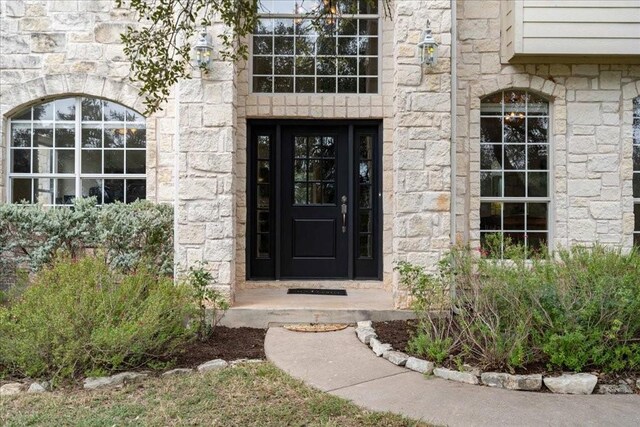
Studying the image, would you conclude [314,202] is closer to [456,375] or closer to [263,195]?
[263,195]

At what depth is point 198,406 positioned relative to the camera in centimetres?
307

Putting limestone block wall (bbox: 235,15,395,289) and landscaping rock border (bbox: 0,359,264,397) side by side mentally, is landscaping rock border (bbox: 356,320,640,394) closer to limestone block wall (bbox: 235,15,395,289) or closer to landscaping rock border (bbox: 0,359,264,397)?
landscaping rock border (bbox: 0,359,264,397)

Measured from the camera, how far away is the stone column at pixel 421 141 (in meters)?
5.15

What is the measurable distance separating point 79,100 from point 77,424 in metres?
4.67

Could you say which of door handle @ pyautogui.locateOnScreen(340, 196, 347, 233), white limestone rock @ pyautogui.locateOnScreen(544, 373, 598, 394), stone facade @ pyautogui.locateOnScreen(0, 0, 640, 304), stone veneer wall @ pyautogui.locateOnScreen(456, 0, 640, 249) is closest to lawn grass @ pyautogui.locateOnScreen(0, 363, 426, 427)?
white limestone rock @ pyautogui.locateOnScreen(544, 373, 598, 394)

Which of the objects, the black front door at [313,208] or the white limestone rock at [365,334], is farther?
the black front door at [313,208]

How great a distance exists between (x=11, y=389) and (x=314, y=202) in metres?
3.83

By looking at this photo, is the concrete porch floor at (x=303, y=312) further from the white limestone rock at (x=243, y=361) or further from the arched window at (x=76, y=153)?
the arched window at (x=76, y=153)

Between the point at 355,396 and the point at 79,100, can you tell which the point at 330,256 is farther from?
the point at 79,100

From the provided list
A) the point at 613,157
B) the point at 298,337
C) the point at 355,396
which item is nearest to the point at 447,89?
the point at 613,157

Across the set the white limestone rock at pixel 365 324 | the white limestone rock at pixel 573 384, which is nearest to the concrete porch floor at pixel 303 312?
the white limestone rock at pixel 365 324

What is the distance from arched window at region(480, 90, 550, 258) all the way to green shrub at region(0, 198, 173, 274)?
13.1 feet

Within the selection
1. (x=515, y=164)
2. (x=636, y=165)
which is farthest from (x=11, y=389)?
(x=636, y=165)

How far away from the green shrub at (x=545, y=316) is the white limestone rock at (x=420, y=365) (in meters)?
0.11
